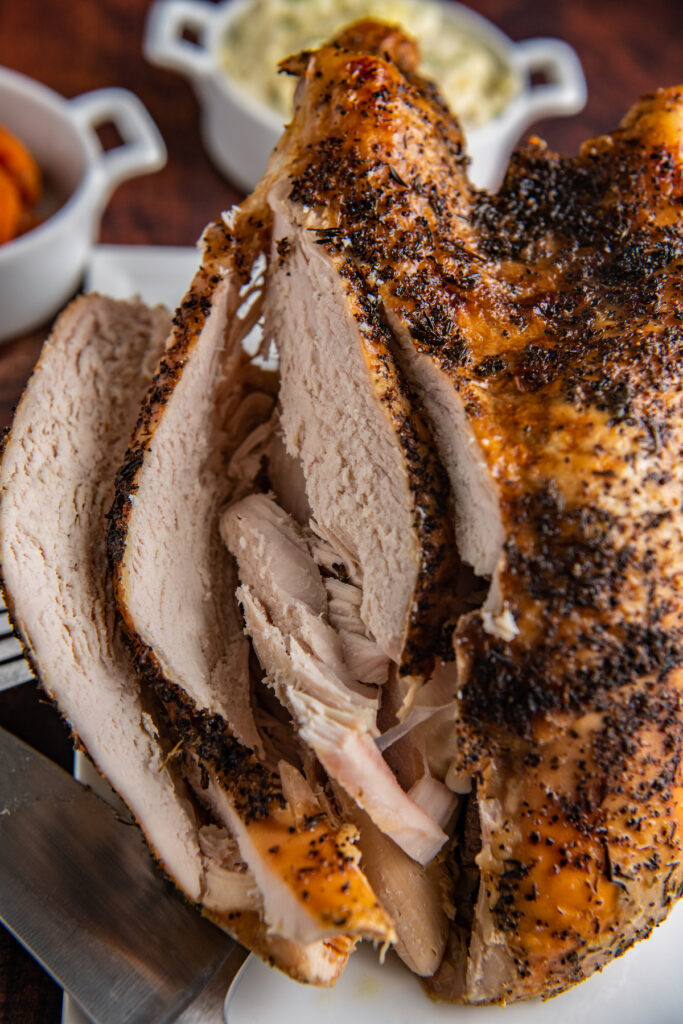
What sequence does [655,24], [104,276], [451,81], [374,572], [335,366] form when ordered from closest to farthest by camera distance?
[374,572]
[335,366]
[104,276]
[451,81]
[655,24]

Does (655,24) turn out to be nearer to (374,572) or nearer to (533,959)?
(374,572)

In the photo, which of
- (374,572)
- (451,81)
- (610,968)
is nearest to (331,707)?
(374,572)

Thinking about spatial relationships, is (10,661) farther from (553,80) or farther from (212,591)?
(553,80)

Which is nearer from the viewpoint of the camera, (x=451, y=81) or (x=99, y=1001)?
(x=99, y=1001)

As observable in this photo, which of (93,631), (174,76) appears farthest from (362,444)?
(174,76)

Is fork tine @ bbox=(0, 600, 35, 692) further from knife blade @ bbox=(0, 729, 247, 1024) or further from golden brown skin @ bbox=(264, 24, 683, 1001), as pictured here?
golden brown skin @ bbox=(264, 24, 683, 1001)

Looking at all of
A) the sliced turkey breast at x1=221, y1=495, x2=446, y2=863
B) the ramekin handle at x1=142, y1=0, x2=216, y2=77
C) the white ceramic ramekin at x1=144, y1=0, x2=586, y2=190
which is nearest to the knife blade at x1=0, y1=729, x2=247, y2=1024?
the sliced turkey breast at x1=221, y1=495, x2=446, y2=863
